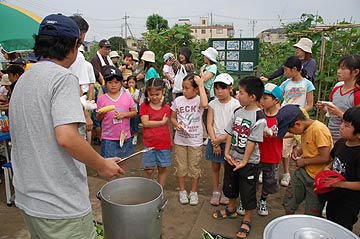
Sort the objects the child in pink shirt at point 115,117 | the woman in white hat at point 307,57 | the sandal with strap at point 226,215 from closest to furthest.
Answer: the sandal with strap at point 226,215 < the child in pink shirt at point 115,117 < the woman in white hat at point 307,57

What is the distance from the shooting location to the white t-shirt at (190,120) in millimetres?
3477

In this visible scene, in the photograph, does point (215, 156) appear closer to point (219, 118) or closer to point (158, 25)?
point (219, 118)

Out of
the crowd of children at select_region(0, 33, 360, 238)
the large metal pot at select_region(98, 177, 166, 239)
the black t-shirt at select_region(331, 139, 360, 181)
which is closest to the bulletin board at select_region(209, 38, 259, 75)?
the crowd of children at select_region(0, 33, 360, 238)

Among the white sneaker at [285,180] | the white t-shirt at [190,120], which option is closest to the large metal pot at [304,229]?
the white t-shirt at [190,120]

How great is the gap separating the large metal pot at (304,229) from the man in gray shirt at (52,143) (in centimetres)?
99

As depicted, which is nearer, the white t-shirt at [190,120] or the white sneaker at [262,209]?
the white sneaker at [262,209]

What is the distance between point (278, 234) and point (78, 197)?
110 cm

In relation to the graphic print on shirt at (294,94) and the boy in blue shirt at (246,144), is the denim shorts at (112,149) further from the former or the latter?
the graphic print on shirt at (294,94)

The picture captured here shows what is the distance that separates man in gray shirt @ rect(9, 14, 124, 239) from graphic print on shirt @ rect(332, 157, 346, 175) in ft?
5.91

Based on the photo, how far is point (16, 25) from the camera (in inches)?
158

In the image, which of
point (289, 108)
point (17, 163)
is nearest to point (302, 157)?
point (289, 108)

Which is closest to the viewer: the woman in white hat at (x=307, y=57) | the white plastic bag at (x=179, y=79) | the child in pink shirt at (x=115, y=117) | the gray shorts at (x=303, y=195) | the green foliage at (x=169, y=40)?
the gray shorts at (x=303, y=195)

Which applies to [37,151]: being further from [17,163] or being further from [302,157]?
[302,157]

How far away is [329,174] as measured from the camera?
220 centimetres
